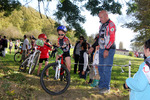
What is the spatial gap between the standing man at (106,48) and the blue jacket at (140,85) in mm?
1920

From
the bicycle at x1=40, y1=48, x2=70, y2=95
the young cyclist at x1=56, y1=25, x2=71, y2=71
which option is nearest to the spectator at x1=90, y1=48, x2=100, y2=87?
the young cyclist at x1=56, y1=25, x2=71, y2=71

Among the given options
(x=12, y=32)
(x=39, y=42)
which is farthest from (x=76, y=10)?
(x=12, y=32)

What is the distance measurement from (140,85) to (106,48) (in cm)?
215

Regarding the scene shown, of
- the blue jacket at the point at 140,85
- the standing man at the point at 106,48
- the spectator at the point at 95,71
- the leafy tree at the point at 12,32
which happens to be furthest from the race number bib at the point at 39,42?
the leafy tree at the point at 12,32

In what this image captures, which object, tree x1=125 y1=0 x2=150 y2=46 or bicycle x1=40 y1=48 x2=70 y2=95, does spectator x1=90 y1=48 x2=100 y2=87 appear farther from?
tree x1=125 y1=0 x2=150 y2=46

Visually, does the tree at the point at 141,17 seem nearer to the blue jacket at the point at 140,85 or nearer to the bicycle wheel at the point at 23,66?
the bicycle wheel at the point at 23,66

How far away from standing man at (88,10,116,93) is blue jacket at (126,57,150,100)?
1.92 metres

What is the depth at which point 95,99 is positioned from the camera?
3664 mm

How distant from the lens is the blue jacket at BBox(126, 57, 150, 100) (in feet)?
5.48

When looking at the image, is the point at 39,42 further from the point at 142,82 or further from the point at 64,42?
the point at 142,82

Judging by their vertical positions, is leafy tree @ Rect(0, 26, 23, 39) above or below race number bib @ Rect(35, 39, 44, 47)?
above

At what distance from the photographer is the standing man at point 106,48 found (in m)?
3.74

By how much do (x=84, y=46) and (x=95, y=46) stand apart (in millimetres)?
1390

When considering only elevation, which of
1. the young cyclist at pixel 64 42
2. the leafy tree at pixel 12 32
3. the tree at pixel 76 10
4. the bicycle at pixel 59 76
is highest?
the leafy tree at pixel 12 32
